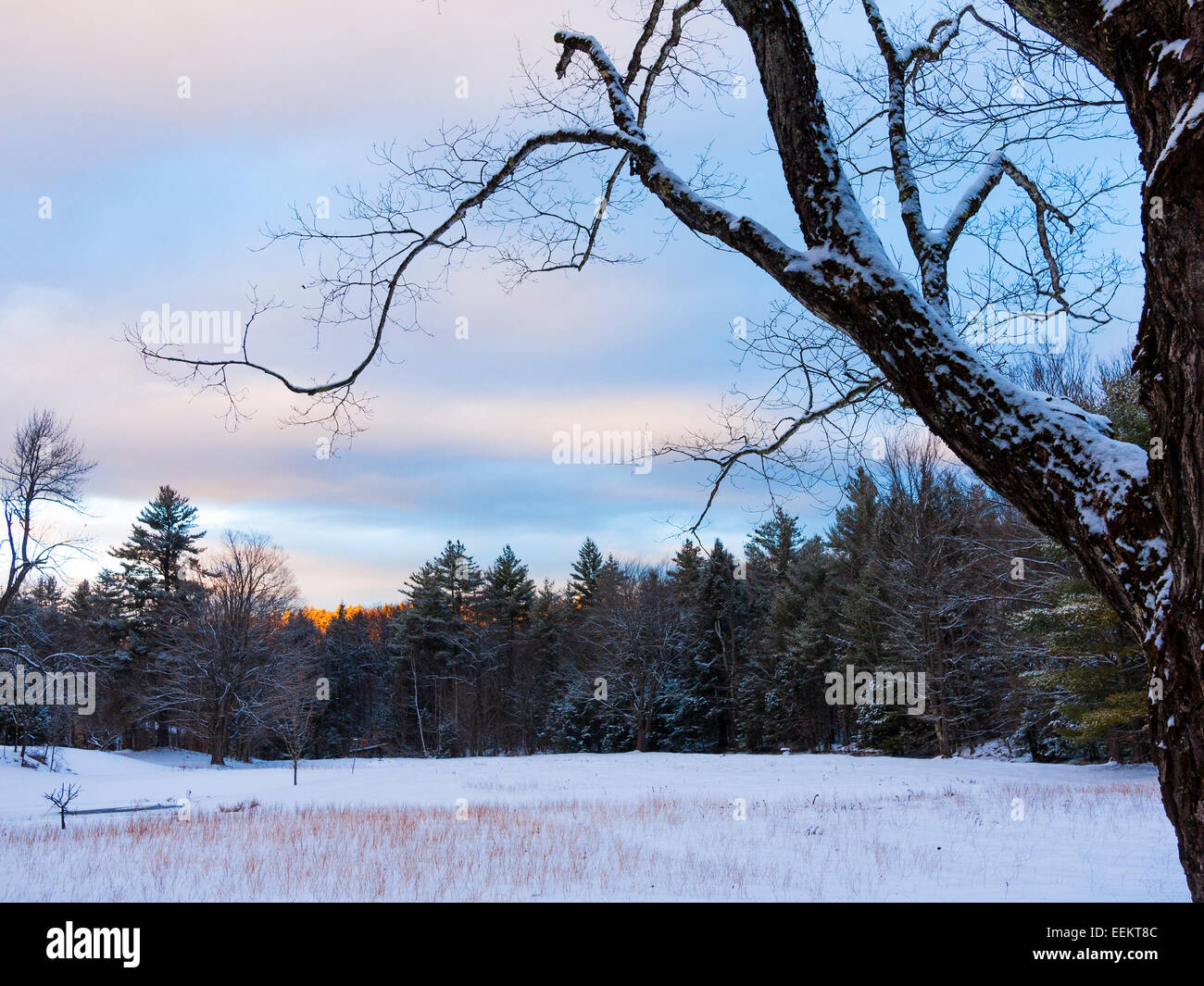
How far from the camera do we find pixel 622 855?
909cm

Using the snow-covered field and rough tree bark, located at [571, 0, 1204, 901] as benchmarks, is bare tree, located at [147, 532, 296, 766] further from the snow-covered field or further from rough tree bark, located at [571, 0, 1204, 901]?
rough tree bark, located at [571, 0, 1204, 901]

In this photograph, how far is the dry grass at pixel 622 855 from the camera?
23.6 feet

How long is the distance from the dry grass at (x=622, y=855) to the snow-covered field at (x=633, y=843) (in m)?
0.04

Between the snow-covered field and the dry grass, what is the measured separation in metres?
0.04

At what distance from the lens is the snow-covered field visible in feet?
23.9

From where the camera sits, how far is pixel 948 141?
5.41m

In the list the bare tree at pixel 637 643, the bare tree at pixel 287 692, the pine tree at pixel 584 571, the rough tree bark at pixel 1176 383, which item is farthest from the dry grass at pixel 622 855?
the pine tree at pixel 584 571

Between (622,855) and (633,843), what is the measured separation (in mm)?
1016

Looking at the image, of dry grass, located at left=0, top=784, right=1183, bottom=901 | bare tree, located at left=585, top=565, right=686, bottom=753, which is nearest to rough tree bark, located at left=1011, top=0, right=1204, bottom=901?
dry grass, located at left=0, top=784, right=1183, bottom=901

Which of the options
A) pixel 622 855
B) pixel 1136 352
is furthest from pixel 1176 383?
pixel 622 855

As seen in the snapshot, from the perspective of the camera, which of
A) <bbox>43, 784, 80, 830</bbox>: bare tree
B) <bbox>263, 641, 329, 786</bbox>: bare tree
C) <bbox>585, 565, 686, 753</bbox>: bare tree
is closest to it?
<bbox>43, 784, 80, 830</bbox>: bare tree

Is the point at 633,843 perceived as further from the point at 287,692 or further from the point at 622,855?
the point at 287,692
